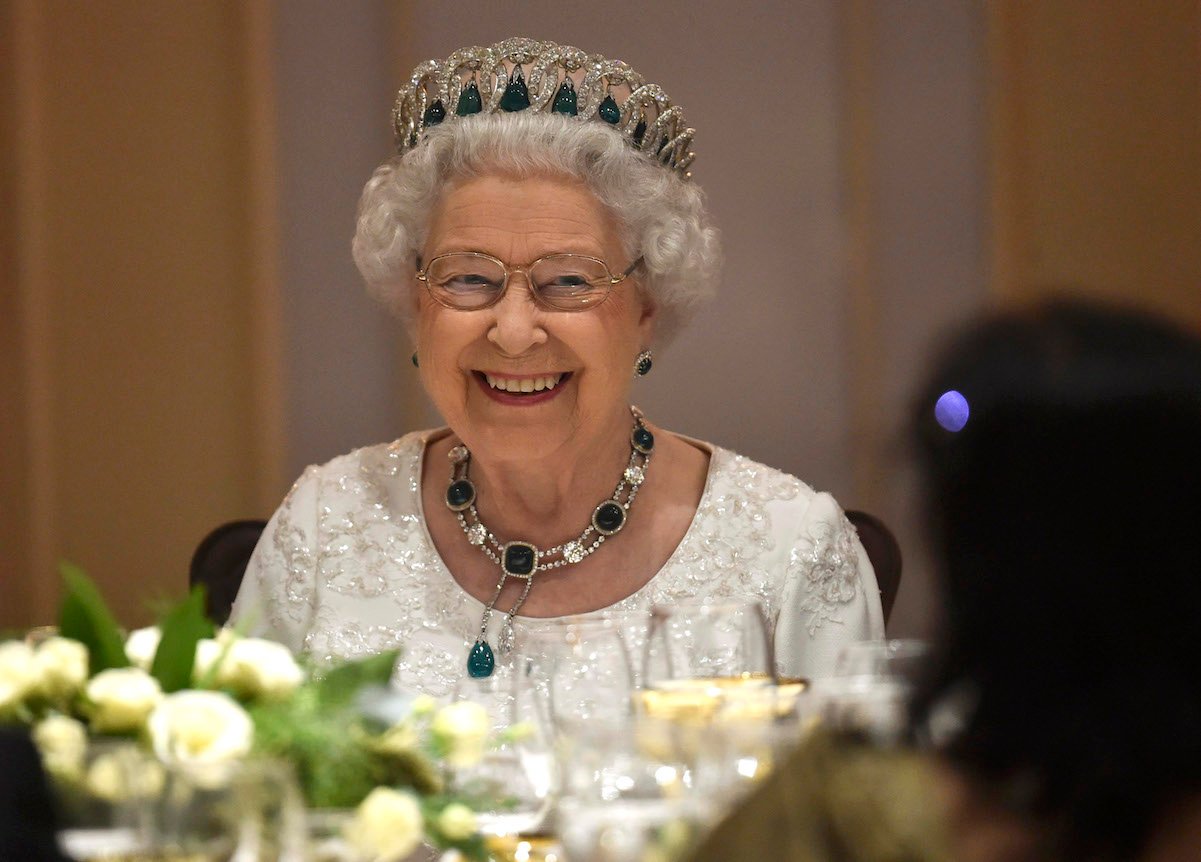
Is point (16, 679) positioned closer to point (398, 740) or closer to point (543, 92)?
point (398, 740)

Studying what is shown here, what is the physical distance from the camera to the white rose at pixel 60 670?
1.26 meters

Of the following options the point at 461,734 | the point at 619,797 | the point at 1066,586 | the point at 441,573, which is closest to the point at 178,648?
the point at 461,734

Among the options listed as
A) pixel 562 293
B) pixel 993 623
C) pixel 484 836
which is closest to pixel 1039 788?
pixel 993 623

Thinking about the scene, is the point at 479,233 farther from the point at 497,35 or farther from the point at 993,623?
the point at 497,35

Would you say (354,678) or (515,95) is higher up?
(515,95)

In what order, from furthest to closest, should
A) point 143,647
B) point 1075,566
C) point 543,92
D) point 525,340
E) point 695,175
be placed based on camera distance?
point 695,175 < point 543,92 < point 525,340 < point 143,647 < point 1075,566

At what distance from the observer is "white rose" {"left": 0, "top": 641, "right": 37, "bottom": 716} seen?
49.5 inches

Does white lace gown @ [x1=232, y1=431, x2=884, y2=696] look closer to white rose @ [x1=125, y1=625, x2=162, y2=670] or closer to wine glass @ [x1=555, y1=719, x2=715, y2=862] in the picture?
white rose @ [x1=125, y1=625, x2=162, y2=670]

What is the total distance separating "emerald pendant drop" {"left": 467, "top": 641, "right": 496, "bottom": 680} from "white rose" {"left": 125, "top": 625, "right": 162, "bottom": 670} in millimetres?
1154

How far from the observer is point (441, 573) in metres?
2.70

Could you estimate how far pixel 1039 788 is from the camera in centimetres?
84

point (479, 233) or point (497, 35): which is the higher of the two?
point (497, 35)

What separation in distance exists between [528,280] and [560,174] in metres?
0.20

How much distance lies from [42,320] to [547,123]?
3.00m
